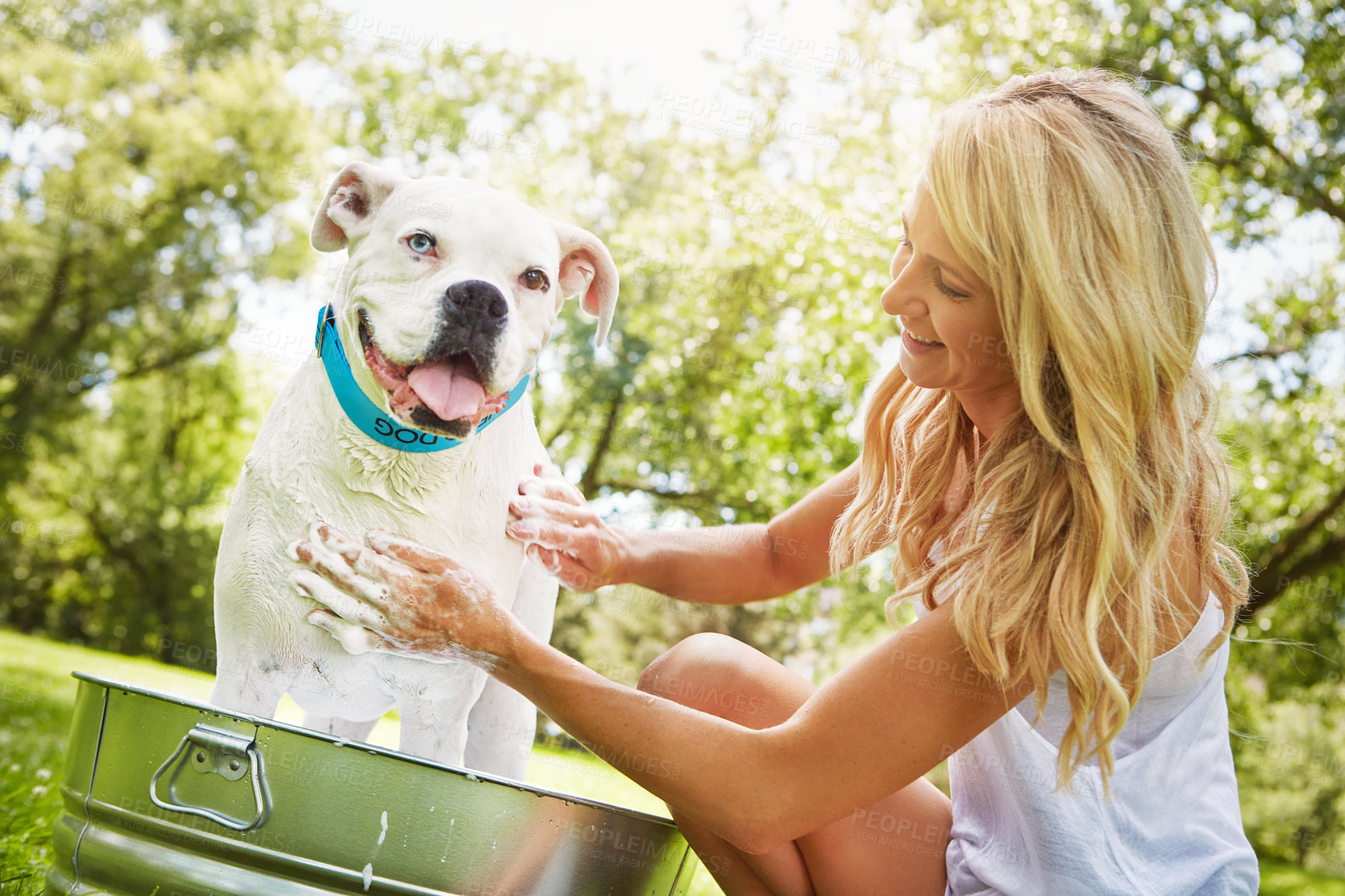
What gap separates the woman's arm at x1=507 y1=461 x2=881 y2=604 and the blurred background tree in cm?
398

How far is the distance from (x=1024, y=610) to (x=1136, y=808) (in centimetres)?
62

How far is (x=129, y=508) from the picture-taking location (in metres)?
12.7

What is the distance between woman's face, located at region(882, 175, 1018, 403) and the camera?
205 centimetres

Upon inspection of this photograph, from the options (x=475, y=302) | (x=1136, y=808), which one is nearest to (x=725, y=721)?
(x=1136, y=808)

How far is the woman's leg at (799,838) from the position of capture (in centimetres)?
220

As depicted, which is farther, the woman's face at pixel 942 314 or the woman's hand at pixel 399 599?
the woman's face at pixel 942 314

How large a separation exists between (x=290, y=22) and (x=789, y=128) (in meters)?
8.91

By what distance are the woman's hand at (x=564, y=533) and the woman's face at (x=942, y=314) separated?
2.97 ft

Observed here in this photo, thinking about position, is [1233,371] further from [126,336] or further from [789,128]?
[126,336]

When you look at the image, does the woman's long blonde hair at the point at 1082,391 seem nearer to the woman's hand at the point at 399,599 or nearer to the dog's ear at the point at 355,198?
the woman's hand at the point at 399,599

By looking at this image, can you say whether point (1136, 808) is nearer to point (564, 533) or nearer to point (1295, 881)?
point (564, 533)

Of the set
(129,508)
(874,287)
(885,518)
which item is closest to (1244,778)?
(874,287)

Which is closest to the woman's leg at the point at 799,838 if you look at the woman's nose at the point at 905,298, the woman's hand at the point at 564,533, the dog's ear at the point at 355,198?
the woman's hand at the point at 564,533

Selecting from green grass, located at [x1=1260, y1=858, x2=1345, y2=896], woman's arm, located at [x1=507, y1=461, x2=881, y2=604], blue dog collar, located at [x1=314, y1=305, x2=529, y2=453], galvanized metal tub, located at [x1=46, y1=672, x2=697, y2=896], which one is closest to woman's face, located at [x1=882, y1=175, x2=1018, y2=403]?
woman's arm, located at [x1=507, y1=461, x2=881, y2=604]
